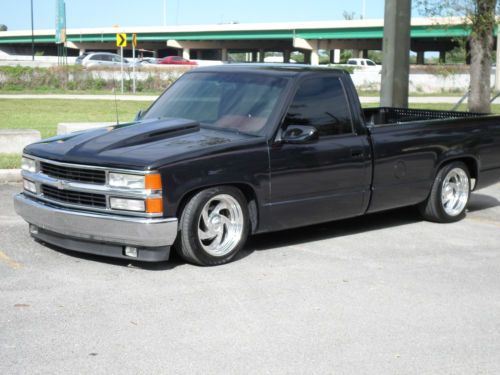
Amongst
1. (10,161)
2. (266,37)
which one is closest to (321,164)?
(10,161)

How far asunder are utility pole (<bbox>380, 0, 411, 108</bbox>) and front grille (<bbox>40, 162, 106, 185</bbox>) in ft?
25.8

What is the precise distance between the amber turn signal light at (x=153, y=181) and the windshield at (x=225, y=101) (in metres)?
1.20

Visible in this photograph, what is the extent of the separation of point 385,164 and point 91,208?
3095mm

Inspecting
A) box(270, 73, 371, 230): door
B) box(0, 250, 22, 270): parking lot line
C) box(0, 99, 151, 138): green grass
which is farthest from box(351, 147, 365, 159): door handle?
box(0, 99, 151, 138): green grass

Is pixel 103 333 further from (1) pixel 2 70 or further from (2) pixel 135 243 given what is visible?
(1) pixel 2 70

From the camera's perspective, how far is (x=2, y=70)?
39.3 metres

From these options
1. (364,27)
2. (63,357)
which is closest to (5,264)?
(63,357)

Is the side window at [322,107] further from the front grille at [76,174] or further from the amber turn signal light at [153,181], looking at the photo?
the front grille at [76,174]

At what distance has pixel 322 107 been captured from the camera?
305 inches

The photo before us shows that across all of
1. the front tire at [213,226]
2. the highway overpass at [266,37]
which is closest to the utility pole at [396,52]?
the front tire at [213,226]

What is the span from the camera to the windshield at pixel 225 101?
736 centimetres

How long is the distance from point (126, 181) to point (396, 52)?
807 cm

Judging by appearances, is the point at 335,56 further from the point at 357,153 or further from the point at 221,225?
the point at 221,225

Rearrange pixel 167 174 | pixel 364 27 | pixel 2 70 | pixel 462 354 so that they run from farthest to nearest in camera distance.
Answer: pixel 364 27
pixel 2 70
pixel 167 174
pixel 462 354
